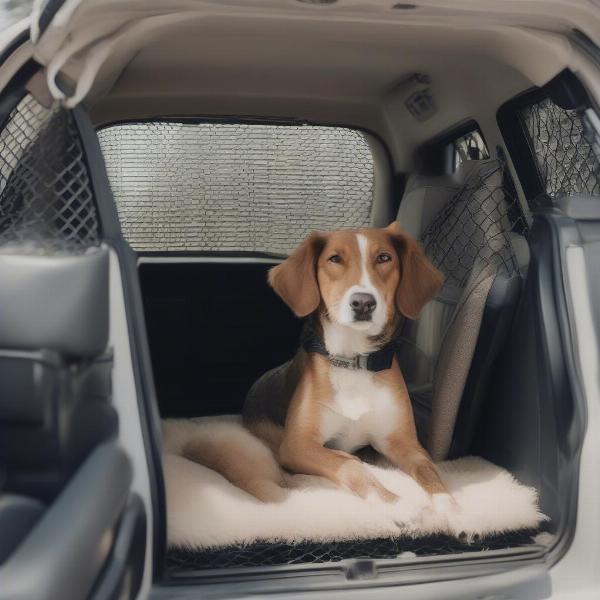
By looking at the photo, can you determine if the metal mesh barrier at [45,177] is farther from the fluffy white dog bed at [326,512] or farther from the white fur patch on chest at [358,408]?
the white fur patch on chest at [358,408]

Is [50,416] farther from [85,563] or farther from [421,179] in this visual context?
[421,179]

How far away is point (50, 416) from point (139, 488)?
0.92ft

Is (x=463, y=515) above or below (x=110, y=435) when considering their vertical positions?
below

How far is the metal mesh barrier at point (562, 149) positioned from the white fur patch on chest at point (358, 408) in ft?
2.79

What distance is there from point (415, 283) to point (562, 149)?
2.02 feet

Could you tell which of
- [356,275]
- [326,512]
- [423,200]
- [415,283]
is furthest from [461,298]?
[326,512]

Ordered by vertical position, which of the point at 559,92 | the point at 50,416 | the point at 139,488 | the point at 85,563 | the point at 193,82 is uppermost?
the point at 559,92

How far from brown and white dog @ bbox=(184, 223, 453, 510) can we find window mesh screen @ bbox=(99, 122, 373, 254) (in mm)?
932

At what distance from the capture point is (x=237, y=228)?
324cm

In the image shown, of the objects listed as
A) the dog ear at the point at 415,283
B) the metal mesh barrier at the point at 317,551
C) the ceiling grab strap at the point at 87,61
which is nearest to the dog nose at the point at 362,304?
the dog ear at the point at 415,283

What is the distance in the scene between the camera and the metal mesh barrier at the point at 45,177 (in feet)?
5.23

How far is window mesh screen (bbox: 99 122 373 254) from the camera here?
3.13m

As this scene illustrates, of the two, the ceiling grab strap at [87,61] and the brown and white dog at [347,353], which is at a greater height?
the ceiling grab strap at [87,61]

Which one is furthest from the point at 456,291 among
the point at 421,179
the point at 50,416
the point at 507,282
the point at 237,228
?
the point at 50,416
